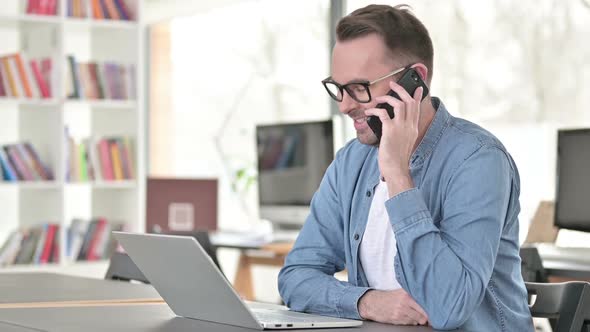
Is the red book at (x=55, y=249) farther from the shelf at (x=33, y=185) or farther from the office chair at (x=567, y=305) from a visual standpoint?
the office chair at (x=567, y=305)

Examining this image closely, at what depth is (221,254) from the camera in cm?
770

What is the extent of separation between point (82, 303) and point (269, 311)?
1.40ft

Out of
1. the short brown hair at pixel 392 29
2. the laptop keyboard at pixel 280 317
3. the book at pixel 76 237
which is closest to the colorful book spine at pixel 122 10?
the book at pixel 76 237

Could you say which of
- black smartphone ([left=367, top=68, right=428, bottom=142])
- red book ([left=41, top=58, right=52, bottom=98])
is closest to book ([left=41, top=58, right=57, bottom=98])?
red book ([left=41, top=58, right=52, bottom=98])

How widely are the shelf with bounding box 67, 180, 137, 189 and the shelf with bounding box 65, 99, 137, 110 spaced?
44 centimetres

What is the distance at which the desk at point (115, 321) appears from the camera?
1679 millimetres

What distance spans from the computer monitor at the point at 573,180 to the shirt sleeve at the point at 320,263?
2198 mm

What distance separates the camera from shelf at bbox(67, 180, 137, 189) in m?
5.71

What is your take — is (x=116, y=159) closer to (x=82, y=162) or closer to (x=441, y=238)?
(x=82, y=162)

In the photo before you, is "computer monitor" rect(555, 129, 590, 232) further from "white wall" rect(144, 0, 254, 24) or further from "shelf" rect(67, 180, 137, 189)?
"white wall" rect(144, 0, 254, 24)

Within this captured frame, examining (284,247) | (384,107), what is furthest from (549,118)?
(384,107)

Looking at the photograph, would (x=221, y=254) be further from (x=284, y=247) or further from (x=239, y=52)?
(x=284, y=247)

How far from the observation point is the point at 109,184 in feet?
19.1

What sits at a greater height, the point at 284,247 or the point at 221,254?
the point at 284,247
